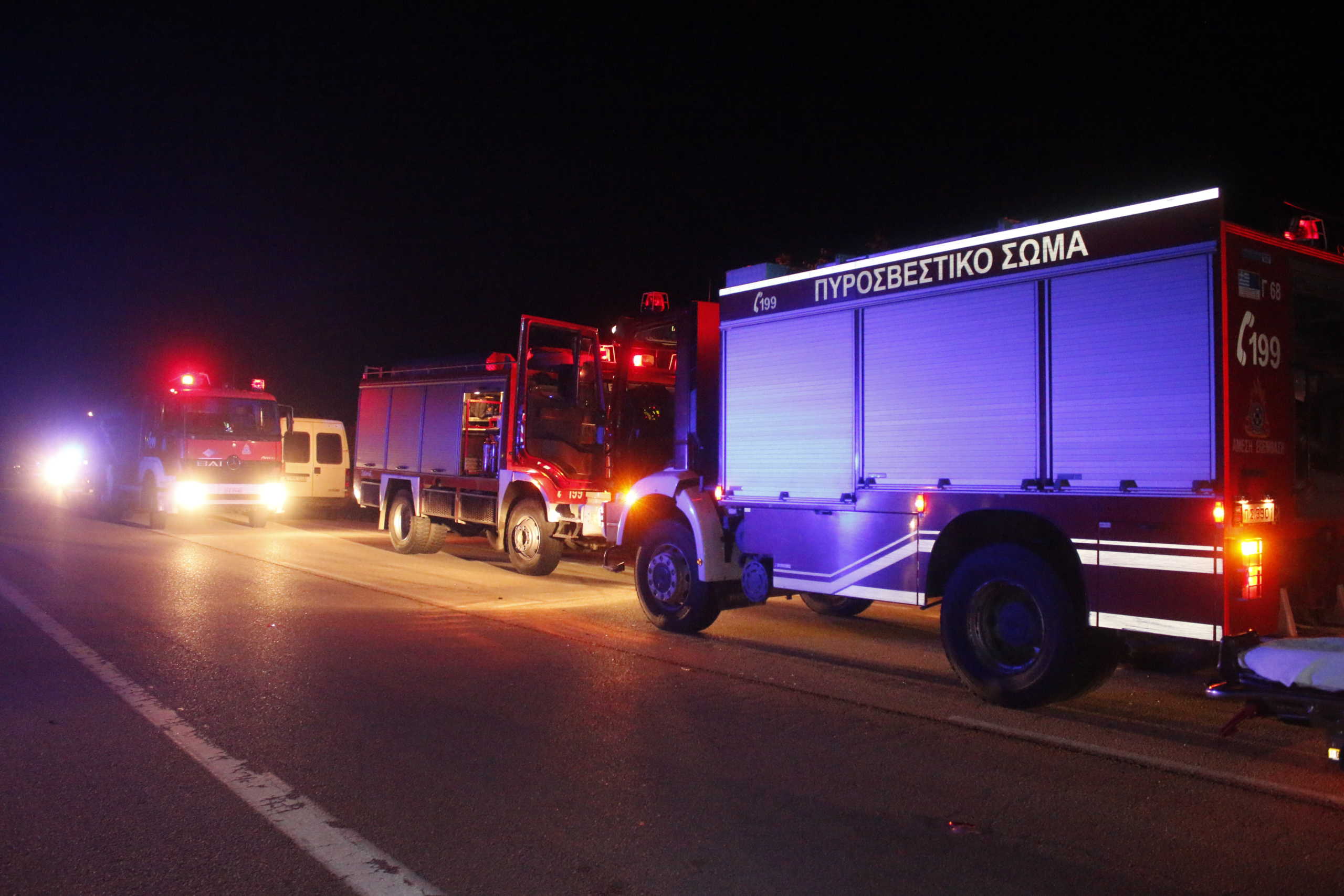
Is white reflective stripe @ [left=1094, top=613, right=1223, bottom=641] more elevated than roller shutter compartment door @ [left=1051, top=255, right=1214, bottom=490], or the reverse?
roller shutter compartment door @ [left=1051, top=255, right=1214, bottom=490]

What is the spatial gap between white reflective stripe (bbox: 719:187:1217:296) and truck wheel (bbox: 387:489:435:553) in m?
9.52

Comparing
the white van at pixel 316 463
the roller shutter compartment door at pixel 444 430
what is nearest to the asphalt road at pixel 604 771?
the roller shutter compartment door at pixel 444 430

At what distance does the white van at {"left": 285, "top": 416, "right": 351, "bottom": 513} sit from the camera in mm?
27016

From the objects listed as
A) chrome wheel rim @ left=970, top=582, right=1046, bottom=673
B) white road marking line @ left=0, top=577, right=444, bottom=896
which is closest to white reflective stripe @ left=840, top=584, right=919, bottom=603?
chrome wheel rim @ left=970, top=582, right=1046, bottom=673

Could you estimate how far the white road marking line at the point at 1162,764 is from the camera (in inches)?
193

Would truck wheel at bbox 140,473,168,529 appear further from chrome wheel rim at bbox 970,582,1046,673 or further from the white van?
chrome wheel rim at bbox 970,582,1046,673

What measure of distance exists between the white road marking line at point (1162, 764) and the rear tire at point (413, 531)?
11.8 m

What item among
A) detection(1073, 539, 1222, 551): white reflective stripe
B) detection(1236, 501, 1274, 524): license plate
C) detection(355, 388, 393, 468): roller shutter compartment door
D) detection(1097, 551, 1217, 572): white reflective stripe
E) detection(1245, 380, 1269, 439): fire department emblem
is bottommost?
detection(1097, 551, 1217, 572): white reflective stripe

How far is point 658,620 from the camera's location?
31.7 ft

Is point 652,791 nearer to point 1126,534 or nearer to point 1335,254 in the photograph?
point 1126,534

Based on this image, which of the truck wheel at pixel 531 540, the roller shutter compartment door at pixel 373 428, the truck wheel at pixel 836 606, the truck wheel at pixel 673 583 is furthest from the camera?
the roller shutter compartment door at pixel 373 428

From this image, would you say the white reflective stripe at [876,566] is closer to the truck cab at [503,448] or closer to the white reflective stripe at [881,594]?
the white reflective stripe at [881,594]

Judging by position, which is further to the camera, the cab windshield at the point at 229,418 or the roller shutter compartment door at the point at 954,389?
the cab windshield at the point at 229,418

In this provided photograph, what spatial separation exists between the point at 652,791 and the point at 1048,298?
4043mm
